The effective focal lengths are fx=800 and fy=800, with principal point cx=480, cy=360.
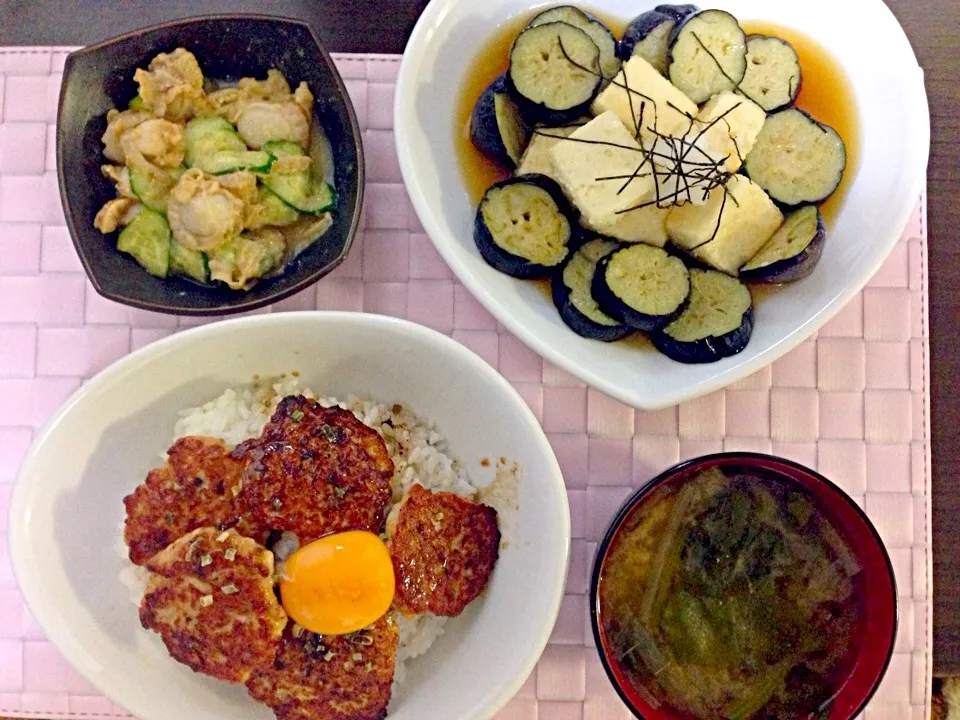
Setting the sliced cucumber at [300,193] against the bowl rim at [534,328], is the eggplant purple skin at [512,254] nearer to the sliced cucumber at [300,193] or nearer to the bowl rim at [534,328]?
the bowl rim at [534,328]

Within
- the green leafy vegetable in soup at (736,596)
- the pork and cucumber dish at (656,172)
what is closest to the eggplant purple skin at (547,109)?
the pork and cucumber dish at (656,172)

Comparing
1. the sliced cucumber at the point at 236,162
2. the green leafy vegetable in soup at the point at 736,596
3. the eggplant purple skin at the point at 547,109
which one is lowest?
the green leafy vegetable in soup at the point at 736,596

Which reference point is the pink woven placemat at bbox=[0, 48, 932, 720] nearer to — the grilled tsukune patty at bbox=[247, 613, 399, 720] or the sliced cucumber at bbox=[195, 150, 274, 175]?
the sliced cucumber at bbox=[195, 150, 274, 175]

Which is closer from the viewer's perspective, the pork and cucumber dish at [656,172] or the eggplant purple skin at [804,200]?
the pork and cucumber dish at [656,172]

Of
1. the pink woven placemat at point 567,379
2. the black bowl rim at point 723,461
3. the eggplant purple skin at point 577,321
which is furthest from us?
the pink woven placemat at point 567,379

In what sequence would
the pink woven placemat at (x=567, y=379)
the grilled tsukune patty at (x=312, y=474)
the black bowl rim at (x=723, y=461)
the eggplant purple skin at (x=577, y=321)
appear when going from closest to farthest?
the black bowl rim at (x=723, y=461) < the grilled tsukune patty at (x=312, y=474) < the eggplant purple skin at (x=577, y=321) < the pink woven placemat at (x=567, y=379)
